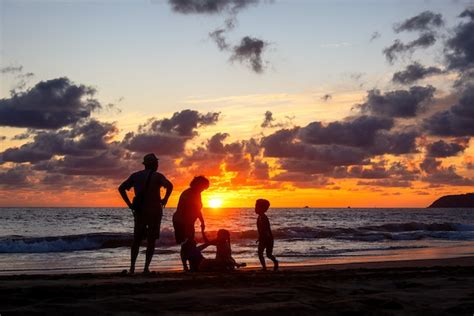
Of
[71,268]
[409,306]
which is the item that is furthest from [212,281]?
[71,268]

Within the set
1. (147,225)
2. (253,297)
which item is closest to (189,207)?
(147,225)

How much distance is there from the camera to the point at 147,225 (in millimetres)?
9016

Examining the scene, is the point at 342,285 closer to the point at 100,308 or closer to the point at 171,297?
the point at 171,297

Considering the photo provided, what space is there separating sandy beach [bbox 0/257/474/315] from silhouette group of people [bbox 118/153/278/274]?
1.66m

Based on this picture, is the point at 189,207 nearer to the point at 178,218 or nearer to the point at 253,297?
the point at 178,218

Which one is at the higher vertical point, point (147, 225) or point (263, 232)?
point (147, 225)

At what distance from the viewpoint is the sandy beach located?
5.16 metres

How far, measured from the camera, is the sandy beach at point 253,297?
5.16 metres

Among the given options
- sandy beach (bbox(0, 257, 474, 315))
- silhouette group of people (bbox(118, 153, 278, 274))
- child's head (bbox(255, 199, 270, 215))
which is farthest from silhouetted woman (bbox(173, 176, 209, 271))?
sandy beach (bbox(0, 257, 474, 315))

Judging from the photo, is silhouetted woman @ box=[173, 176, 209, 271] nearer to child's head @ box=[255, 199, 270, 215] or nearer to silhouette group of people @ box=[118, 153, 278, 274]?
silhouette group of people @ box=[118, 153, 278, 274]

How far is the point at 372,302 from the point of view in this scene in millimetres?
5574

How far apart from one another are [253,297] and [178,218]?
179 inches

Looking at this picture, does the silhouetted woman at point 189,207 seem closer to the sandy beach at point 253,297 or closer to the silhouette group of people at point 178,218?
the silhouette group of people at point 178,218

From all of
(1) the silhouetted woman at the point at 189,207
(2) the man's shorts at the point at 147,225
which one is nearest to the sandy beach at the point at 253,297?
(2) the man's shorts at the point at 147,225
